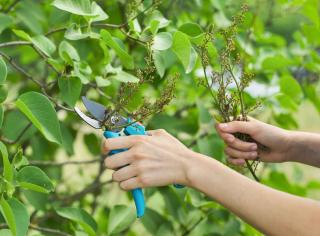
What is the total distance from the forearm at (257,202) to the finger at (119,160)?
0.09 metres

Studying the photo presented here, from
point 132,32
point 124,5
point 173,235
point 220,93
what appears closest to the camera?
point 220,93

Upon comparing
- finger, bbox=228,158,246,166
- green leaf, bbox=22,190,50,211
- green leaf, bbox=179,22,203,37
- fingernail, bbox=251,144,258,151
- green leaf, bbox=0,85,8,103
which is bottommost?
green leaf, bbox=22,190,50,211

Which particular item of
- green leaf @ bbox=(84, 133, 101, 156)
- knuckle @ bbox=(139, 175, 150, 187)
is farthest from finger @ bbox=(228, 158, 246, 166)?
green leaf @ bbox=(84, 133, 101, 156)

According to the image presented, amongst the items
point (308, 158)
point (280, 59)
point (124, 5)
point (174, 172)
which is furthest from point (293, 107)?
point (174, 172)

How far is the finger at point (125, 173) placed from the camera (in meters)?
1.02

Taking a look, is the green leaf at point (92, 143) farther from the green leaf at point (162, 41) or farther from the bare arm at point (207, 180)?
the bare arm at point (207, 180)

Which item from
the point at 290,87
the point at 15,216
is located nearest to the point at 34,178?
the point at 15,216

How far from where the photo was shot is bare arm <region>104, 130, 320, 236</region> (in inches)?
38.9

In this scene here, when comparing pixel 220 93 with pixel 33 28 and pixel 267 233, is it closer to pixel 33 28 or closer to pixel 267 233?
pixel 267 233

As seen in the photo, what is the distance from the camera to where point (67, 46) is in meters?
1.31

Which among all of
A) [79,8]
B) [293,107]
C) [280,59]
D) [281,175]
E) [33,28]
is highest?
[79,8]

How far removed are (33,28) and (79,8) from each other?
1.30 feet

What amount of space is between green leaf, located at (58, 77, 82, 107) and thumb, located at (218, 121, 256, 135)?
0.26m

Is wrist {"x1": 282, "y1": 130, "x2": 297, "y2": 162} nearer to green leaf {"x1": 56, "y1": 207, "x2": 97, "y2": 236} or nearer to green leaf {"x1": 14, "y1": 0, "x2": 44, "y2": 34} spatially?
green leaf {"x1": 56, "y1": 207, "x2": 97, "y2": 236}
